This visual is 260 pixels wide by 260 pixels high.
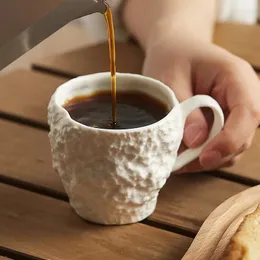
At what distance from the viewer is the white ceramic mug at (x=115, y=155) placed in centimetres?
57

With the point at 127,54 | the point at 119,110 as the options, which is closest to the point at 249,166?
the point at 119,110

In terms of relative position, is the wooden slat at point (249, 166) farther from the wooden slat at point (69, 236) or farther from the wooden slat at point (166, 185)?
the wooden slat at point (69, 236)

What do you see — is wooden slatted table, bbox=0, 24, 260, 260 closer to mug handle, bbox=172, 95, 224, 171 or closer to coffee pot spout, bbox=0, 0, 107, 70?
mug handle, bbox=172, 95, 224, 171

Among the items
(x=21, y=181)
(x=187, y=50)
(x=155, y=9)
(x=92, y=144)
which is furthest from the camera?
(x=155, y=9)

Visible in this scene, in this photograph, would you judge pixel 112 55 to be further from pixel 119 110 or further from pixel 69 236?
pixel 69 236

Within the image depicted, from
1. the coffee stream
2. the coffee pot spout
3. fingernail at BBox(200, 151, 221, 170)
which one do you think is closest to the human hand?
fingernail at BBox(200, 151, 221, 170)

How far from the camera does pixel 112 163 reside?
1.88ft

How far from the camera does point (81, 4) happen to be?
1.49 feet

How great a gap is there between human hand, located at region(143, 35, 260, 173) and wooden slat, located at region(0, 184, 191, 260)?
0.11 metres

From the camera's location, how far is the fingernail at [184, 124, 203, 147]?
68 cm

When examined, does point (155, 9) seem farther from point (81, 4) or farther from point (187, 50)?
point (81, 4)

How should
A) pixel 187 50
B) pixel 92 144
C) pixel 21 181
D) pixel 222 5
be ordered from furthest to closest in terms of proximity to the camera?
pixel 222 5
pixel 187 50
pixel 21 181
pixel 92 144

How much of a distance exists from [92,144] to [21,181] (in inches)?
5.7

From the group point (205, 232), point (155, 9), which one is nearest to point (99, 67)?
point (155, 9)
